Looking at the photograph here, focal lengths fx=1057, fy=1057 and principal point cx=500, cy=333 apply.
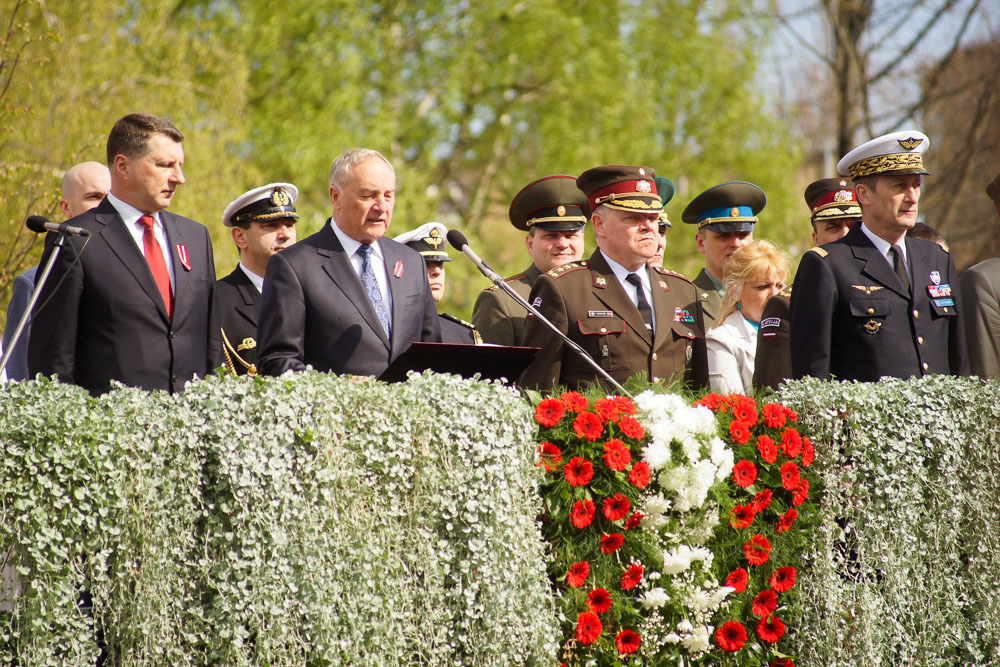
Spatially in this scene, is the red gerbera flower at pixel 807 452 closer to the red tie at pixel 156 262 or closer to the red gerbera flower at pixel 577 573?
the red gerbera flower at pixel 577 573

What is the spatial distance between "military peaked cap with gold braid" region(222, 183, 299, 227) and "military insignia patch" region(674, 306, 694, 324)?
248 centimetres

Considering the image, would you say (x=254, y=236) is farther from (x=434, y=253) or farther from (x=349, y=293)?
(x=349, y=293)

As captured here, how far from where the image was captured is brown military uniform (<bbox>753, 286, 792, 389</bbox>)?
5.43 meters

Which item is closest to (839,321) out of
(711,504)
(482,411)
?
(711,504)

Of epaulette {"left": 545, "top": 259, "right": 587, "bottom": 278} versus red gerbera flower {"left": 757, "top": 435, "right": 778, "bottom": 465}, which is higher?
epaulette {"left": 545, "top": 259, "right": 587, "bottom": 278}

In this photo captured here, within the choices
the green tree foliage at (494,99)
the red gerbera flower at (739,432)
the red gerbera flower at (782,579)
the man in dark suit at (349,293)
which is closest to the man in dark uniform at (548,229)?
the man in dark suit at (349,293)

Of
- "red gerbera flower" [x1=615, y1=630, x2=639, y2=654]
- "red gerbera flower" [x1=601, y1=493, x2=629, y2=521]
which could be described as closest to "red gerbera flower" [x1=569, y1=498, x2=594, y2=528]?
"red gerbera flower" [x1=601, y1=493, x2=629, y2=521]

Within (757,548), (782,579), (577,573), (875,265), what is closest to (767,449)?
(757,548)

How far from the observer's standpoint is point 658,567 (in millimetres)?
4086

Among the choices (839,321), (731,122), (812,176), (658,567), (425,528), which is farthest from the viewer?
(812,176)

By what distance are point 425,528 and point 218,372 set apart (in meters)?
0.90

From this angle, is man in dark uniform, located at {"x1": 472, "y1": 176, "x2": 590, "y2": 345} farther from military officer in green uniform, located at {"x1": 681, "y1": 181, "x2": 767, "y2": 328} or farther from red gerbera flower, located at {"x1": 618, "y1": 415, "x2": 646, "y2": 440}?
red gerbera flower, located at {"x1": 618, "y1": 415, "x2": 646, "y2": 440}

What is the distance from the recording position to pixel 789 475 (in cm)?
434

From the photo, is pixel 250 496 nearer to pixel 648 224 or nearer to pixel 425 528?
pixel 425 528
